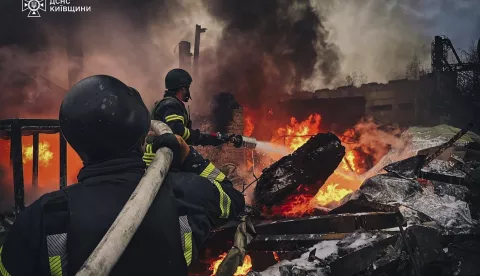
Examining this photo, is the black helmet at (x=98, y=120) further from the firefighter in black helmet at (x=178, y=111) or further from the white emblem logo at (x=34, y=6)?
the white emblem logo at (x=34, y=6)

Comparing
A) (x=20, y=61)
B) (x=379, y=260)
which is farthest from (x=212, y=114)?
(x=379, y=260)

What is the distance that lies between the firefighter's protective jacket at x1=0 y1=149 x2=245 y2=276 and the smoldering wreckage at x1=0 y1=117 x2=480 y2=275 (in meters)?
2.25

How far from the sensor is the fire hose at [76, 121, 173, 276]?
1.19 meters

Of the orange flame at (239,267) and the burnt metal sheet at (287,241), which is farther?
the orange flame at (239,267)

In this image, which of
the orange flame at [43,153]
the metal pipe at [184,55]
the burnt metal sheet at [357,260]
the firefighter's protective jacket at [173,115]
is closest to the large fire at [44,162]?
the orange flame at [43,153]

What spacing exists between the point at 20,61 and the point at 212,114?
754 centimetres

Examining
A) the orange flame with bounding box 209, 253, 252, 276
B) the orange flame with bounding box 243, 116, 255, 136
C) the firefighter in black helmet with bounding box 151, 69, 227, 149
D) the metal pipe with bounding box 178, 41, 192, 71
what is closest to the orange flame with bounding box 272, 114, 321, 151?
the orange flame with bounding box 243, 116, 255, 136

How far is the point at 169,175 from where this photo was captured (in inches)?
64.4

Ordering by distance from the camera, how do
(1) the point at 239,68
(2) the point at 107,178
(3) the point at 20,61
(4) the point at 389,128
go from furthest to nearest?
(1) the point at 239,68
(4) the point at 389,128
(3) the point at 20,61
(2) the point at 107,178

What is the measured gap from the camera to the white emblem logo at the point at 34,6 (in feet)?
45.1

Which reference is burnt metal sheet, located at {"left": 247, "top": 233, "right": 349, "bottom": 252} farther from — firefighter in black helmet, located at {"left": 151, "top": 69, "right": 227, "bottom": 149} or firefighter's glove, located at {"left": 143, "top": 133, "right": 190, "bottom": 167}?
firefighter's glove, located at {"left": 143, "top": 133, "right": 190, "bottom": 167}

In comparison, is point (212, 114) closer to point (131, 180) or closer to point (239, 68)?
point (239, 68)

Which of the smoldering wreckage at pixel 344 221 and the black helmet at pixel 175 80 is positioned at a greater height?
the black helmet at pixel 175 80

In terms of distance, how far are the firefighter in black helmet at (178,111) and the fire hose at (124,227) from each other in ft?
10.3
